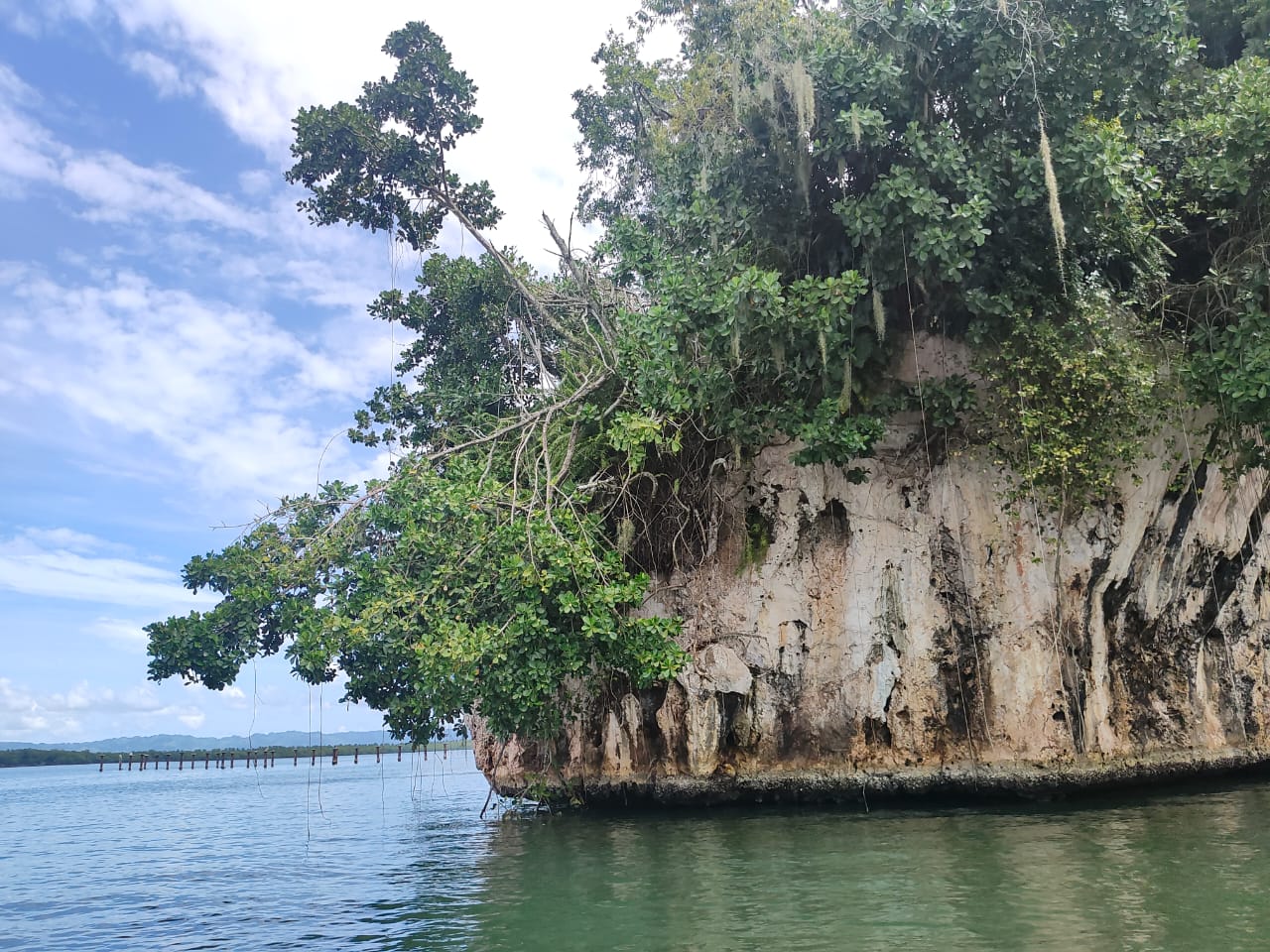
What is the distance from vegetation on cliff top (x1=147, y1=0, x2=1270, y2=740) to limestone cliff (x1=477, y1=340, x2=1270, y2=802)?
2.74 ft

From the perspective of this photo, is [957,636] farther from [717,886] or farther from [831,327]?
[717,886]

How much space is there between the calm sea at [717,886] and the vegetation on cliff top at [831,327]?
2159 millimetres

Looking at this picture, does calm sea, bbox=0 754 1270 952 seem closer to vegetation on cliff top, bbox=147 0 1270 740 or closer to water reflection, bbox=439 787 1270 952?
water reflection, bbox=439 787 1270 952

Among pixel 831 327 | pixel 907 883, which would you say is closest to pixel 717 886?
pixel 907 883

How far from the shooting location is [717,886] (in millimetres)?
7738

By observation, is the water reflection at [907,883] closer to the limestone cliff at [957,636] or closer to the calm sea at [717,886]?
the calm sea at [717,886]

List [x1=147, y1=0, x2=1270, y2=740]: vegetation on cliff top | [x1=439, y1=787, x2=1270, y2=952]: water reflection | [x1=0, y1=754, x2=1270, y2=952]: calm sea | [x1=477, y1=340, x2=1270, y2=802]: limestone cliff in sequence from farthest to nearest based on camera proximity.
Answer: [x1=477, y1=340, x2=1270, y2=802]: limestone cliff < [x1=147, y1=0, x2=1270, y2=740]: vegetation on cliff top < [x1=0, y1=754, x2=1270, y2=952]: calm sea < [x1=439, y1=787, x2=1270, y2=952]: water reflection

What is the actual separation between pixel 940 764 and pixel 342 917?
26.5 feet

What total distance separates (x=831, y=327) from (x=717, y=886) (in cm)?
576

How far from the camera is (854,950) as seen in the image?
5480 mm

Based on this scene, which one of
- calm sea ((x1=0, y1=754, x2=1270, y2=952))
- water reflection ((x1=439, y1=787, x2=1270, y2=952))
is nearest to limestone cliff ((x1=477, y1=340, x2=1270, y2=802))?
calm sea ((x1=0, y1=754, x2=1270, y2=952))

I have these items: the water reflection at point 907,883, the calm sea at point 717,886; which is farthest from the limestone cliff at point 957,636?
the water reflection at point 907,883

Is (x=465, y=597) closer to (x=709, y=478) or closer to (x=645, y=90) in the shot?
(x=709, y=478)

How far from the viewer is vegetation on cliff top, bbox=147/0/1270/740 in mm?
9414
